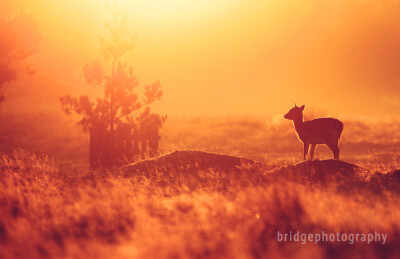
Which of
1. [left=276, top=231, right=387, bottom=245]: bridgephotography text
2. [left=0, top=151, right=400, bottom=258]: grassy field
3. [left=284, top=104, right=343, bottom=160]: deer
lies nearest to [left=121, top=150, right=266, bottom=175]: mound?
[left=284, top=104, right=343, bottom=160]: deer

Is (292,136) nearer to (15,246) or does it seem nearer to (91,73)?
(91,73)

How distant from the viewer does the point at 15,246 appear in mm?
8656

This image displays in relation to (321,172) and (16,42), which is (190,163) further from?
(16,42)

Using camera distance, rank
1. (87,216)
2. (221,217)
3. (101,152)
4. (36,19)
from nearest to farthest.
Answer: (221,217)
(87,216)
(101,152)
(36,19)

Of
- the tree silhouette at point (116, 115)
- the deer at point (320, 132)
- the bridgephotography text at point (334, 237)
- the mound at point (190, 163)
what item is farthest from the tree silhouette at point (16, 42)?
the bridgephotography text at point (334, 237)

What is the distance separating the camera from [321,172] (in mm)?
15188

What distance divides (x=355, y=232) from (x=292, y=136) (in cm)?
3343

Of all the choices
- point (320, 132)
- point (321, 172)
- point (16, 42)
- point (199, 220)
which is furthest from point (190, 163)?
point (16, 42)

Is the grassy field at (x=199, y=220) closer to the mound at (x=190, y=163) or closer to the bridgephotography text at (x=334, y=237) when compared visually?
the bridgephotography text at (x=334, y=237)

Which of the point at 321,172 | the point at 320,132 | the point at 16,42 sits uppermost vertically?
the point at 16,42

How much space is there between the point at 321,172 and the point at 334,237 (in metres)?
6.57

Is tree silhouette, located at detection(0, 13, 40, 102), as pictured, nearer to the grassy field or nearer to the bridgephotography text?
the grassy field

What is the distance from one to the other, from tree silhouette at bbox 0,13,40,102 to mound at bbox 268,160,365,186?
74.0 feet

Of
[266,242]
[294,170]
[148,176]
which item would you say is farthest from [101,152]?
[266,242]
